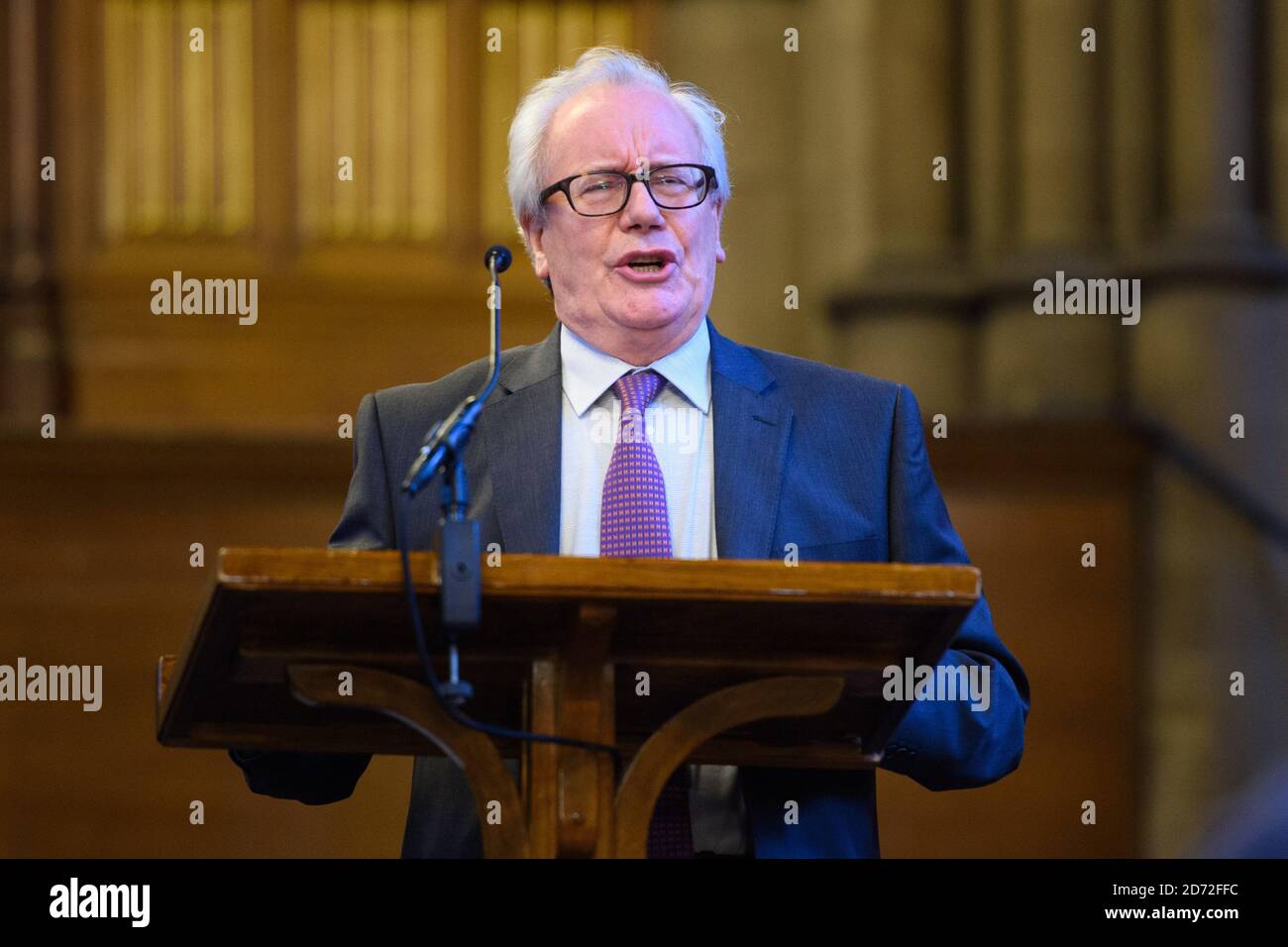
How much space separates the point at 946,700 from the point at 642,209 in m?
0.98

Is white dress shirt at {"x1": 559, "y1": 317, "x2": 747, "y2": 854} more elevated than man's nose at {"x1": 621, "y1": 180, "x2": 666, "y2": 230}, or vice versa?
man's nose at {"x1": 621, "y1": 180, "x2": 666, "y2": 230}

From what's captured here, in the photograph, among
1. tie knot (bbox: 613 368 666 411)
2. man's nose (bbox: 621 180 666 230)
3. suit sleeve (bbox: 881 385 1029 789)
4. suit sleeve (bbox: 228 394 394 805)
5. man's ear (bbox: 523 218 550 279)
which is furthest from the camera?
man's ear (bbox: 523 218 550 279)

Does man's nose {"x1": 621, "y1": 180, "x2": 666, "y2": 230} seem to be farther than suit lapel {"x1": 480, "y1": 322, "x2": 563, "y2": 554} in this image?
Yes

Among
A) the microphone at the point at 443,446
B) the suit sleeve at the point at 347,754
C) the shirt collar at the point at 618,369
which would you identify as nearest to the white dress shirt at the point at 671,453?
the shirt collar at the point at 618,369

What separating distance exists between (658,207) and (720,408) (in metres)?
0.40

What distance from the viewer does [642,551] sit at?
2.84 m

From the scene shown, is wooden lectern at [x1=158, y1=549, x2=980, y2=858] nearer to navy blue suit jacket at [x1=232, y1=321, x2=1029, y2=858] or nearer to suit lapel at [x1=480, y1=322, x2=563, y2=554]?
navy blue suit jacket at [x1=232, y1=321, x2=1029, y2=858]

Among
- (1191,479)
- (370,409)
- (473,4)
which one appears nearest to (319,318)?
(473,4)

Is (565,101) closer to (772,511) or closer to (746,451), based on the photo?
(746,451)

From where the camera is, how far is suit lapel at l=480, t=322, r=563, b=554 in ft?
9.60

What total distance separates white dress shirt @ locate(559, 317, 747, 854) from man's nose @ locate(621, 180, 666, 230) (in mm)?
181

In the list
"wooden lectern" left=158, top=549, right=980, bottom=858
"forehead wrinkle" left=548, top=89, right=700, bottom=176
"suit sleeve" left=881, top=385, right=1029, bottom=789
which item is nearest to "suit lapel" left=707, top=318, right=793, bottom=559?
"suit sleeve" left=881, top=385, right=1029, bottom=789

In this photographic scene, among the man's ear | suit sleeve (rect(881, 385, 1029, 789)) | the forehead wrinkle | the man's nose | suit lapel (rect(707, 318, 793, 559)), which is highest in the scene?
the forehead wrinkle
